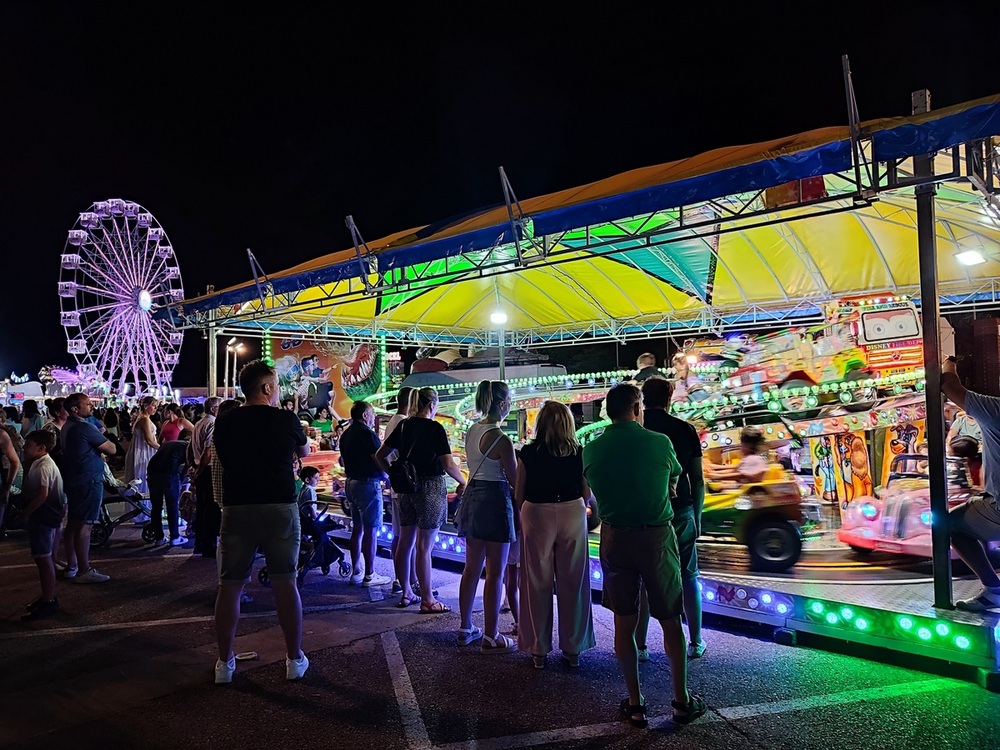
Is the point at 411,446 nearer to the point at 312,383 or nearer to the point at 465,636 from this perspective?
the point at 465,636

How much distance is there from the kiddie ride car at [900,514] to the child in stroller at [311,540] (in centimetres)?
467

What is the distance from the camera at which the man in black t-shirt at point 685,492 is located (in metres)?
4.01

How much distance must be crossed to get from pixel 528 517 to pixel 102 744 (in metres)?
2.47

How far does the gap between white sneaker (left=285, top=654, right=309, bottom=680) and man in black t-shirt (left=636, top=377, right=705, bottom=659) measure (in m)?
2.05

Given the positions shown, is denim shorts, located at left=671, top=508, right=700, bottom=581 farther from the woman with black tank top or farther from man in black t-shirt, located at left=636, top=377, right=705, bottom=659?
the woman with black tank top

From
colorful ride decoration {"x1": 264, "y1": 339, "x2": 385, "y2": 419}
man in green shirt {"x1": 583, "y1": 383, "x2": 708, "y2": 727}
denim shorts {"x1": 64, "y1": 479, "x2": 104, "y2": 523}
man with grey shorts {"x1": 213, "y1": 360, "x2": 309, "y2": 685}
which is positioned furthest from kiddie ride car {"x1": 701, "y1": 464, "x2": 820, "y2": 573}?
colorful ride decoration {"x1": 264, "y1": 339, "x2": 385, "y2": 419}

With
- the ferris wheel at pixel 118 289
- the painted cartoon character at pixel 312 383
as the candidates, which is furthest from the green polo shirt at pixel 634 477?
the ferris wheel at pixel 118 289

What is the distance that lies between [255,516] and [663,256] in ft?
25.1

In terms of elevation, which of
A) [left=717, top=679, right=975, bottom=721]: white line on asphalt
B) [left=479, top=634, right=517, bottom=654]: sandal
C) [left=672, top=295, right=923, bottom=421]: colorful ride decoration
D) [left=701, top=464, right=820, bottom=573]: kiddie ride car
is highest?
[left=672, top=295, right=923, bottom=421]: colorful ride decoration

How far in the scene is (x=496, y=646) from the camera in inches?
173

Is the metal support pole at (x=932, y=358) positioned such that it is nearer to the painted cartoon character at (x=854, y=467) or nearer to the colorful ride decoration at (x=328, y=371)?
the painted cartoon character at (x=854, y=467)

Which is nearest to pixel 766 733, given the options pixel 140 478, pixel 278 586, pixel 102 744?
pixel 278 586

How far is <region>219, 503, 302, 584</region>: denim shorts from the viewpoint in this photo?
383cm

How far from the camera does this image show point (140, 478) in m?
9.88
